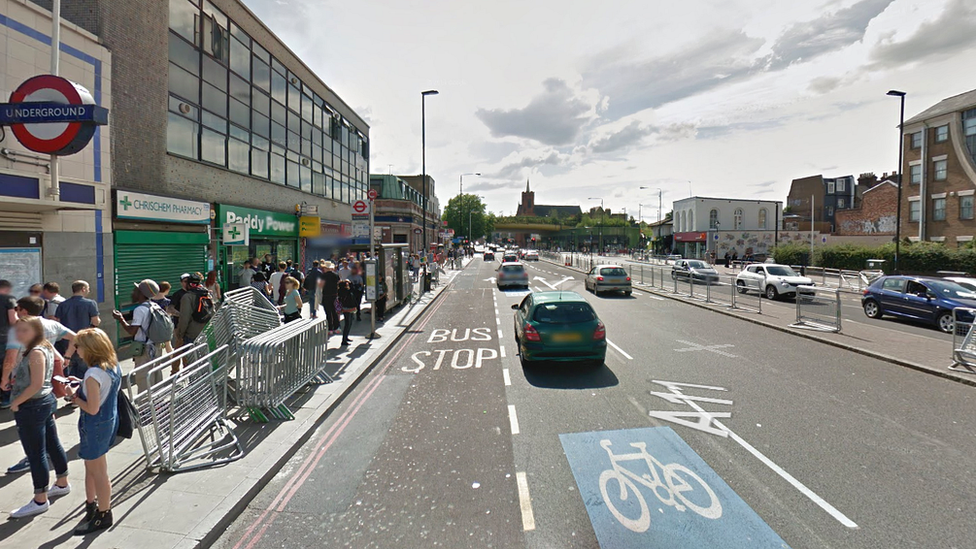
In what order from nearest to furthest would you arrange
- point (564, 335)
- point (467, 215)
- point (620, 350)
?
point (564, 335), point (620, 350), point (467, 215)

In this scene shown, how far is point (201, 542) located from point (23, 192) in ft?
27.8

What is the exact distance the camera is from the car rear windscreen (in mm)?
8695

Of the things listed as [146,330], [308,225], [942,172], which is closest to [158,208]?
[146,330]

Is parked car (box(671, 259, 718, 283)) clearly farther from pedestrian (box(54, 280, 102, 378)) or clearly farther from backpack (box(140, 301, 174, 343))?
pedestrian (box(54, 280, 102, 378))

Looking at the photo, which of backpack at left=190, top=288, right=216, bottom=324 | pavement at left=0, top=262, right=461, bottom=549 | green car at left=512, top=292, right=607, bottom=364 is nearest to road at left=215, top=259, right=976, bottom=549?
pavement at left=0, top=262, right=461, bottom=549

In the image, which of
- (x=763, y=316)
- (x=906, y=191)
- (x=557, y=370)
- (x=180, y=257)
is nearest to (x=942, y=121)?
(x=906, y=191)

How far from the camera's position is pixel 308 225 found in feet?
77.0

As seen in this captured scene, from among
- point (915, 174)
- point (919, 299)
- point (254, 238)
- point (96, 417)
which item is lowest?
point (96, 417)

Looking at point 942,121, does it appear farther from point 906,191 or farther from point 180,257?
point 180,257

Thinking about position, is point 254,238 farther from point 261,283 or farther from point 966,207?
point 966,207

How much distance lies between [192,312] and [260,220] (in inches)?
479

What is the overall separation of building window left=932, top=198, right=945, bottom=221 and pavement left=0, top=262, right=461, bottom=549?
47.2 m

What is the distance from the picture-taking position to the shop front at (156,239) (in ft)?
35.8

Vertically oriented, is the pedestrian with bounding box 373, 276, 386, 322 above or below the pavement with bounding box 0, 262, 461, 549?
above
